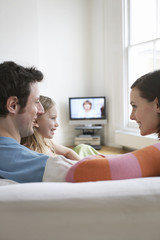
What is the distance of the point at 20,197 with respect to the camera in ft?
1.96

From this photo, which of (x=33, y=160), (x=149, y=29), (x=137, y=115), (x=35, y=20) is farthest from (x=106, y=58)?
(x=33, y=160)

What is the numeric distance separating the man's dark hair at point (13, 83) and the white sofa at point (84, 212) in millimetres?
440

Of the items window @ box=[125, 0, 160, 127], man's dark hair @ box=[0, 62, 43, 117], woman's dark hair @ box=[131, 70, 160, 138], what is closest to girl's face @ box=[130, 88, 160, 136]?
woman's dark hair @ box=[131, 70, 160, 138]

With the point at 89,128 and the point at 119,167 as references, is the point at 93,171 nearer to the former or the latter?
the point at 119,167

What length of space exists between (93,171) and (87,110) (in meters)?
4.37

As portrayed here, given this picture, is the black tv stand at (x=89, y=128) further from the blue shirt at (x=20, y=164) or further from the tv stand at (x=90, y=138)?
the blue shirt at (x=20, y=164)

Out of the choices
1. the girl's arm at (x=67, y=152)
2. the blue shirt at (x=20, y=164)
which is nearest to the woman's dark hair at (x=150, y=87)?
the blue shirt at (x=20, y=164)

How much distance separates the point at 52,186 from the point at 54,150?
135 centimetres

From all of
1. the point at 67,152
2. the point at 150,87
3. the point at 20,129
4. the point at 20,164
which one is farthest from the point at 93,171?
the point at 67,152

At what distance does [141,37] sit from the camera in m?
4.33

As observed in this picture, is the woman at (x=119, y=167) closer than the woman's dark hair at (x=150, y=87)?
Yes

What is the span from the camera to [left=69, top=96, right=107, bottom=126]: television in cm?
501

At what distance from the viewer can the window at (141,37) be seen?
4023mm

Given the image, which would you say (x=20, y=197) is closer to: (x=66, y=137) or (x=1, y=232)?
(x=1, y=232)
